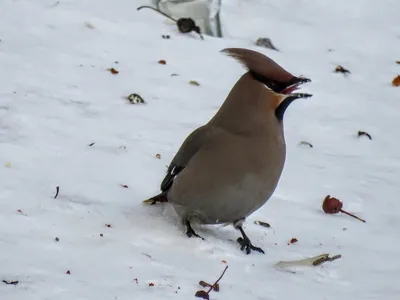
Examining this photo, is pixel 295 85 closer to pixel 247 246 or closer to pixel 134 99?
pixel 247 246

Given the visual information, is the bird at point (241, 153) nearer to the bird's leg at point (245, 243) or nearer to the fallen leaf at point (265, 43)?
the bird's leg at point (245, 243)

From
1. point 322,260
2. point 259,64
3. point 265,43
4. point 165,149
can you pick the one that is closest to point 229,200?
point 322,260

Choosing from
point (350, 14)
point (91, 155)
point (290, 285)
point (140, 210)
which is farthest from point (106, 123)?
point (350, 14)

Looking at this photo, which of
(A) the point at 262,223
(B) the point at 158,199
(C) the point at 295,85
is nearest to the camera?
(C) the point at 295,85

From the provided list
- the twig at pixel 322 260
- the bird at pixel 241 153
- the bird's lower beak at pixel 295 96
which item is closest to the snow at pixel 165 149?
the twig at pixel 322 260

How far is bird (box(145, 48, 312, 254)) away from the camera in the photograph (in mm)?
3238

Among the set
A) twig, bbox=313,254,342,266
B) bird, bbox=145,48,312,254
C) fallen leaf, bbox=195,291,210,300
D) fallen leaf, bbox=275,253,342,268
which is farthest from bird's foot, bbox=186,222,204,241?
fallen leaf, bbox=195,291,210,300

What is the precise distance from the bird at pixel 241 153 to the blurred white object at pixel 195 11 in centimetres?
239

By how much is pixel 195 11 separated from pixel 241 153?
2.62m

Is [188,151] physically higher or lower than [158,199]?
higher

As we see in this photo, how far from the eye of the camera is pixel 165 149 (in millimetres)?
4199

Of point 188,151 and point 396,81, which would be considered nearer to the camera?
point 188,151

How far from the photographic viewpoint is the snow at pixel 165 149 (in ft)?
9.75

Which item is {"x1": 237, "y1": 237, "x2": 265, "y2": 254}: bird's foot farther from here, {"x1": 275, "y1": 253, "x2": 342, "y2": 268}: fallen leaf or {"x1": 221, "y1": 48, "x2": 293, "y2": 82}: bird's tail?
{"x1": 221, "y1": 48, "x2": 293, "y2": 82}: bird's tail
